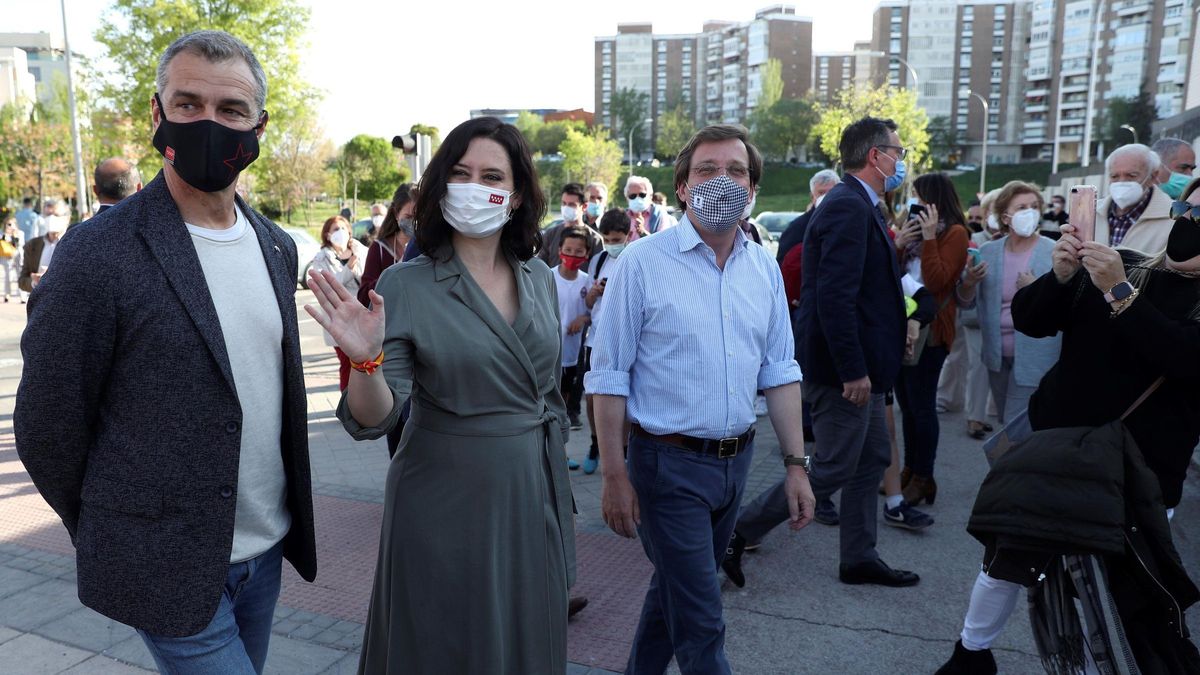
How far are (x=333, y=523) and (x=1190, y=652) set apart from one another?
4493 millimetres

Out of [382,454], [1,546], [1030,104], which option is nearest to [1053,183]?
[382,454]

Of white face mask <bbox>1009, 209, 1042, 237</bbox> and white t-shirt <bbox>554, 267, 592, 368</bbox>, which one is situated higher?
white face mask <bbox>1009, 209, 1042, 237</bbox>

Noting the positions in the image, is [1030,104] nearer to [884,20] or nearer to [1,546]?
[884,20]

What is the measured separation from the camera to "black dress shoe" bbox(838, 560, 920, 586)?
457 centimetres

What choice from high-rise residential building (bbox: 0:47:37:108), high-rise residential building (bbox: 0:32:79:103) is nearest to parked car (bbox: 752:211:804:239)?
high-rise residential building (bbox: 0:47:37:108)

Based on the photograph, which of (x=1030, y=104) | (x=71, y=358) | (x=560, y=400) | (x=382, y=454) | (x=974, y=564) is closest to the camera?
(x=71, y=358)

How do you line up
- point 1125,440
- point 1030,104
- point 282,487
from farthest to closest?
point 1030,104 → point 1125,440 → point 282,487

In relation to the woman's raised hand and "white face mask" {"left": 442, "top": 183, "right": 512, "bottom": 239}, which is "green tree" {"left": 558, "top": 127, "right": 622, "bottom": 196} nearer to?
"white face mask" {"left": 442, "top": 183, "right": 512, "bottom": 239}

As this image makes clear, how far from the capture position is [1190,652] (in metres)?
2.84

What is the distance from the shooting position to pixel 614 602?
173 inches

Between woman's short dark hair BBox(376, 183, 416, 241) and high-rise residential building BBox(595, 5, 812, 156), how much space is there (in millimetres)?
123401

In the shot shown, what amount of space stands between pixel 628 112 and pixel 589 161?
54132 mm

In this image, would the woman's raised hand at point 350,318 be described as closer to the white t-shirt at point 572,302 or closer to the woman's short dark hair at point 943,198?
the white t-shirt at point 572,302

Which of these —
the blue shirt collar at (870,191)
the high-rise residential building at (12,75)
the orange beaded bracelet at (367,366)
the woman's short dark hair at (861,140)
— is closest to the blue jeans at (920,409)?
the blue shirt collar at (870,191)
